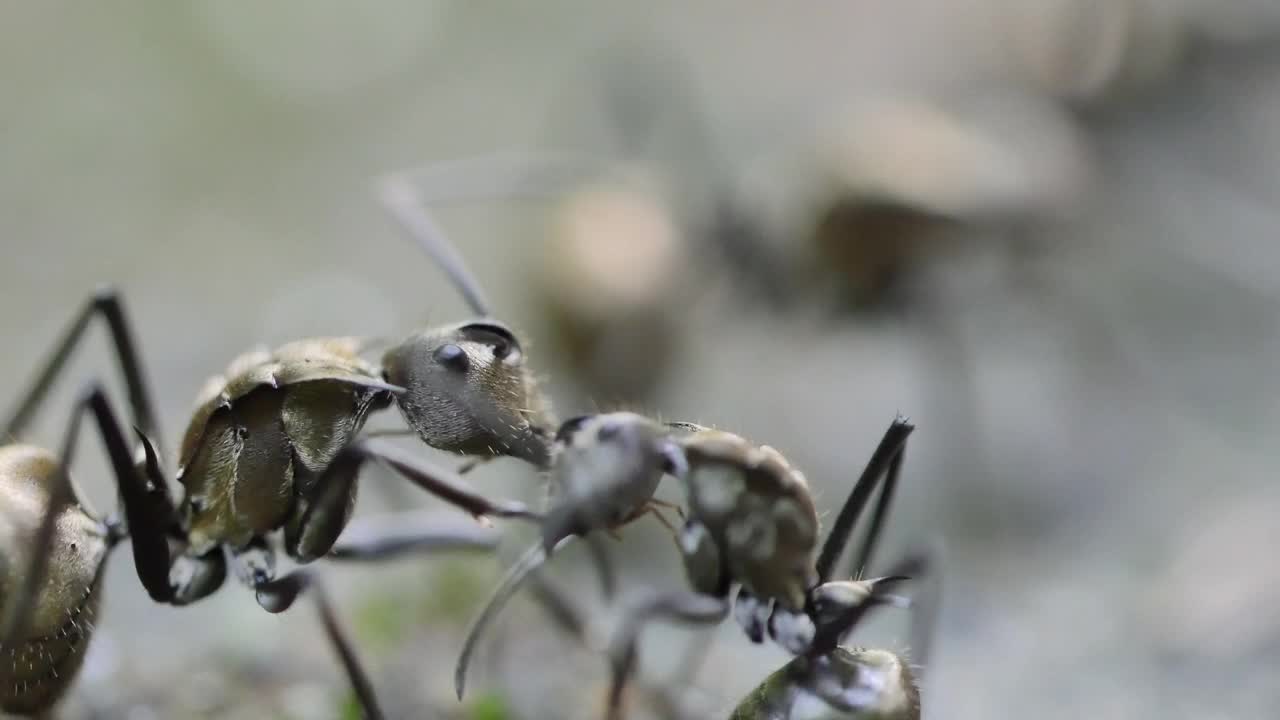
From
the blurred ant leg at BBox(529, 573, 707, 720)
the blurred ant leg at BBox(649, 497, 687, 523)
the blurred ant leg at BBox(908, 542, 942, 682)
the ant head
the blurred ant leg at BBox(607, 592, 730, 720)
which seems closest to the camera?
the blurred ant leg at BBox(607, 592, 730, 720)

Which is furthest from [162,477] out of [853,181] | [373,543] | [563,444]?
[853,181]

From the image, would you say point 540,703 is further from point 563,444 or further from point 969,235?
point 969,235

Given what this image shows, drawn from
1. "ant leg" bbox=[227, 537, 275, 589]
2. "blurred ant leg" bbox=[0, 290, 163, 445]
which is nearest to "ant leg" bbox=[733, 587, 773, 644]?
"ant leg" bbox=[227, 537, 275, 589]

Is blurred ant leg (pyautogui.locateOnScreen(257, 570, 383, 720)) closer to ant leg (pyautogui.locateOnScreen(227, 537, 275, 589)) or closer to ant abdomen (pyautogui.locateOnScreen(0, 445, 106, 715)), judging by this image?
ant leg (pyautogui.locateOnScreen(227, 537, 275, 589))

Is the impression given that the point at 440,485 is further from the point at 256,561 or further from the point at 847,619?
the point at 847,619

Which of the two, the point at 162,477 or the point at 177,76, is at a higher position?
the point at 177,76

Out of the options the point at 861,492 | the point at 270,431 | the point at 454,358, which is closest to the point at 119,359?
the point at 270,431

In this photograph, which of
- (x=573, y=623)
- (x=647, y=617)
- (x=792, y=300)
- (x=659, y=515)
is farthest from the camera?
(x=792, y=300)
